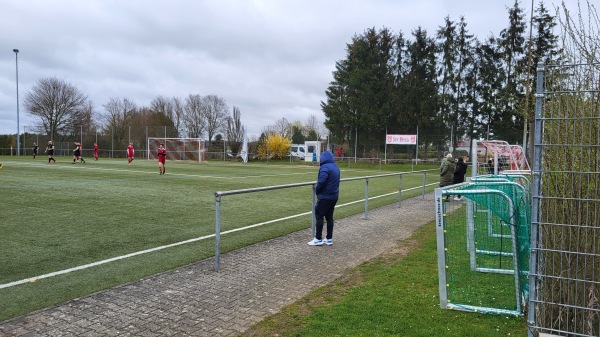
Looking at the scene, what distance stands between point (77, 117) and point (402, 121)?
142ft

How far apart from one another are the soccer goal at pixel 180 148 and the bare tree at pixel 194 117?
20898mm

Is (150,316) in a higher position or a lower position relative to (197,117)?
lower

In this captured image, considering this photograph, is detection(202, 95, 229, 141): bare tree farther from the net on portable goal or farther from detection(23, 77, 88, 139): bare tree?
the net on portable goal

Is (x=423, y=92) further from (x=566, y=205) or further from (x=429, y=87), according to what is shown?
(x=566, y=205)

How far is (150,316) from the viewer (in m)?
4.26

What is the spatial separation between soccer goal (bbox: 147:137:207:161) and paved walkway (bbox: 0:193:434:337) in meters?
42.4

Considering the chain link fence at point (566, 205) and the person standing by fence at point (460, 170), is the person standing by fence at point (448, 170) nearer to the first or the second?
the person standing by fence at point (460, 170)

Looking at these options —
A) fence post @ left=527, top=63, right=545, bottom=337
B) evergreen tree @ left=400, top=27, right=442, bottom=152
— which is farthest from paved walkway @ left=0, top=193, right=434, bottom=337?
evergreen tree @ left=400, top=27, right=442, bottom=152

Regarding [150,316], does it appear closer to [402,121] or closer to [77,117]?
[402,121]

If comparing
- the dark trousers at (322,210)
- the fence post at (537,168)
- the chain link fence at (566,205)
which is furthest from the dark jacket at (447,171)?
the fence post at (537,168)

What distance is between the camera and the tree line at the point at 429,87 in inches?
1673

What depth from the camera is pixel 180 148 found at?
4984cm

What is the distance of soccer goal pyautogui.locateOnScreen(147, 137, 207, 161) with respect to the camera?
48.7 metres

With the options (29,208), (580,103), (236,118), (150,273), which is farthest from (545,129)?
(236,118)
